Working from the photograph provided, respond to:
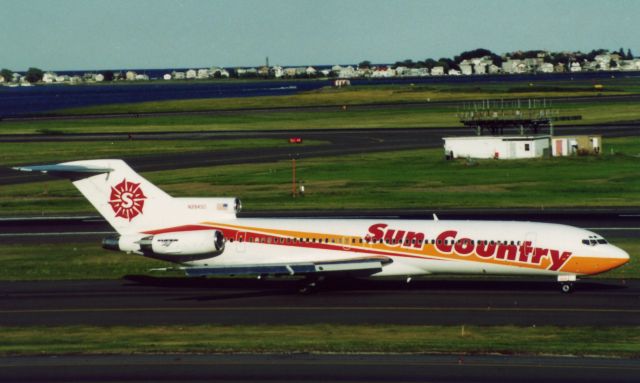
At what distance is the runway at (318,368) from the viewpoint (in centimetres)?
3192

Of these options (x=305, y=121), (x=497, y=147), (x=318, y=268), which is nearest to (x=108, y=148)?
(x=497, y=147)

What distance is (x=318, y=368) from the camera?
3338 centimetres

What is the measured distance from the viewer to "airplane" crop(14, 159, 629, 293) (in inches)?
1806

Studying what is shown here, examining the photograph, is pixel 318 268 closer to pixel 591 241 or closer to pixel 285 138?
pixel 591 241

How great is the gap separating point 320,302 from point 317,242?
3493 mm

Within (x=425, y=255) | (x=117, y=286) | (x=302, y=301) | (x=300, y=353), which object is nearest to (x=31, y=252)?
(x=117, y=286)

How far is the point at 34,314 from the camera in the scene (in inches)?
1738

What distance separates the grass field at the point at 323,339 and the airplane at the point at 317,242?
20.6ft

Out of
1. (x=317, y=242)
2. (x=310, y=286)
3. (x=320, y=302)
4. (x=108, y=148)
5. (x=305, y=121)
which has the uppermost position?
(x=305, y=121)

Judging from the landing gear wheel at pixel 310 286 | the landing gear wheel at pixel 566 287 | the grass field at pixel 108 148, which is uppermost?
the grass field at pixel 108 148

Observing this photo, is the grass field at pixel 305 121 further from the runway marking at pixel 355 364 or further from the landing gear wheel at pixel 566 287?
the runway marking at pixel 355 364

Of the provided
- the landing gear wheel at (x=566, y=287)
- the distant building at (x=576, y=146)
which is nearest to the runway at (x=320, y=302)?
the landing gear wheel at (x=566, y=287)

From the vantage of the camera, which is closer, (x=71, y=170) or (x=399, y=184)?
(x=71, y=170)

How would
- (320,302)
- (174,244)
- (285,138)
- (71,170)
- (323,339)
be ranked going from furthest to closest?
(285,138) < (71,170) < (174,244) < (320,302) < (323,339)
